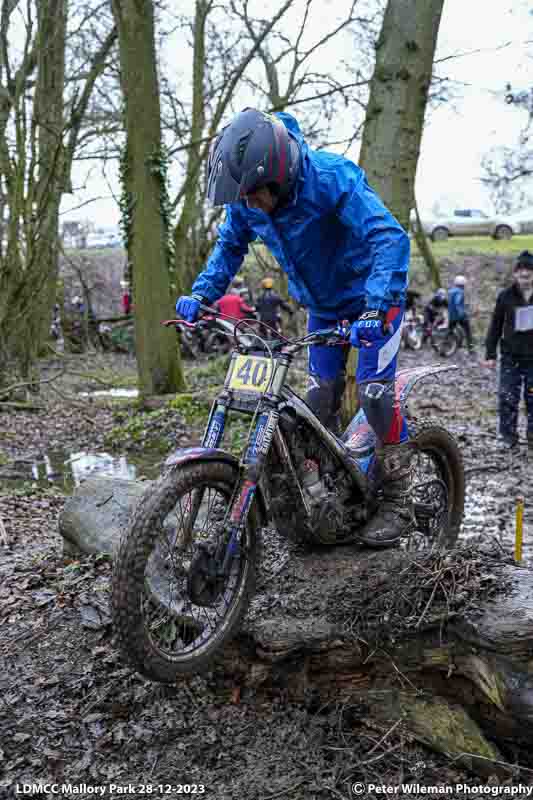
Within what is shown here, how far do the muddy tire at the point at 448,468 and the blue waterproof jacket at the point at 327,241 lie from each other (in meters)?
0.93

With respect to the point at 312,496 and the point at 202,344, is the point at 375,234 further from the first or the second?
the point at 202,344

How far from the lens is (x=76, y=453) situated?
28.9 ft

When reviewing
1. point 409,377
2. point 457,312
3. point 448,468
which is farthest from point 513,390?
point 457,312

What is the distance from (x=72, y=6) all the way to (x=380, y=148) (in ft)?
35.6

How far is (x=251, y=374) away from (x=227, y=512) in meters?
0.61

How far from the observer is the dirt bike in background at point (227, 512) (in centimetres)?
267

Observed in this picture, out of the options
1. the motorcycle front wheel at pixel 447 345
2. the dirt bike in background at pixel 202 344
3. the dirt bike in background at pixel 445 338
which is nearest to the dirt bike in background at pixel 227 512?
the dirt bike in background at pixel 202 344

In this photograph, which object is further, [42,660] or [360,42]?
[360,42]

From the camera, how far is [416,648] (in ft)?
9.78

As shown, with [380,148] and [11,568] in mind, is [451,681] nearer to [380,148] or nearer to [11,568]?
[11,568]

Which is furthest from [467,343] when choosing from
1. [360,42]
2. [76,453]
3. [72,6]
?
[76,453]

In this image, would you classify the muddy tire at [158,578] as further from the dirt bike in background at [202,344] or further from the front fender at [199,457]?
the dirt bike in background at [202,344]

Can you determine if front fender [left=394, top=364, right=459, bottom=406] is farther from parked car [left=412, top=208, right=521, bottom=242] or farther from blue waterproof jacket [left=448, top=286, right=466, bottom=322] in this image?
parked car [left=412, top=208, right=521, bottom=242]

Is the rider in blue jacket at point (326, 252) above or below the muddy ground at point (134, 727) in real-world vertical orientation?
above
